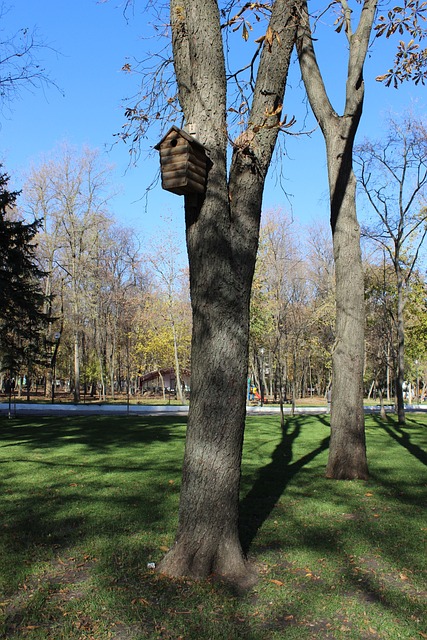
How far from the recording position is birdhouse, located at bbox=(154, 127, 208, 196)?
377 centimetres

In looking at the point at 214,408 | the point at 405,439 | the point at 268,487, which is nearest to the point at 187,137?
the point at 214,408

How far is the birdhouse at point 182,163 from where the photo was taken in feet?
12.4

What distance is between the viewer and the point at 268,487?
683 centimetres

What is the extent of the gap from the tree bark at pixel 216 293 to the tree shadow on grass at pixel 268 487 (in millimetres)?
804

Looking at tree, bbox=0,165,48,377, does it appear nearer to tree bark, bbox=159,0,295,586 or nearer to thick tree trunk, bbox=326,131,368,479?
thick tree trunk, bbox=326,131,368,479

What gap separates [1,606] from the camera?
3350 mm

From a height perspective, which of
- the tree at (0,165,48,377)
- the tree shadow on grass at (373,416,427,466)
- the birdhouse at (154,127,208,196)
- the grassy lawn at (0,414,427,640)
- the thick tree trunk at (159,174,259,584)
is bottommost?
the tree shadow on grass at (373,416,427,466)

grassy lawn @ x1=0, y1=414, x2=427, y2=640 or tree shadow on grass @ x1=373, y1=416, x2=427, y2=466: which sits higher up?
grassy lawn @ x1=0, y1=414, x2=427, y2=640

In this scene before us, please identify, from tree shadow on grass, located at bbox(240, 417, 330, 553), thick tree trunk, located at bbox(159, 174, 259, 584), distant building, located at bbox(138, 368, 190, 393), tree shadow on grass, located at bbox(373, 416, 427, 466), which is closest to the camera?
thick tree trunk, located at bbox(159, 174, 259, 584)

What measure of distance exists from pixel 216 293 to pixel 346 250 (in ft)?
14.8

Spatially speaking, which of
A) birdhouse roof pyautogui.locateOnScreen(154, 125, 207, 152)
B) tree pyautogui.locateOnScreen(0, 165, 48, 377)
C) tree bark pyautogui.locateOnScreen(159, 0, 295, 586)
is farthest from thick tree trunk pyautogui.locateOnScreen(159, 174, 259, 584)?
tree pyautogui.locateOnScreen(0, 165, 48, 377)

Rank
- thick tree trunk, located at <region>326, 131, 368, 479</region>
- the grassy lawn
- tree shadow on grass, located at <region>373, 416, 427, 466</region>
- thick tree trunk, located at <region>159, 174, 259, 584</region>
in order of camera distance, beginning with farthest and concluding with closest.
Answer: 1. tree shadow on grass, located at <region>373, 416, 427, 466</region>
2. thick tree trunk, located at <region>326, 131, 368, 479</region>
3. thick tree trunk, located at <region>159, 174, 259, 584</region>
4. the grassy lawn

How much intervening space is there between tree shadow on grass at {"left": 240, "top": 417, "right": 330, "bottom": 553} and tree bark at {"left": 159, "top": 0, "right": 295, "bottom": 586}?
80cm

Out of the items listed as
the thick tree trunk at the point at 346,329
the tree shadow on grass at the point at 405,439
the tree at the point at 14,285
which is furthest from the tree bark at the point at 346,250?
the tree at the point at 14,285
